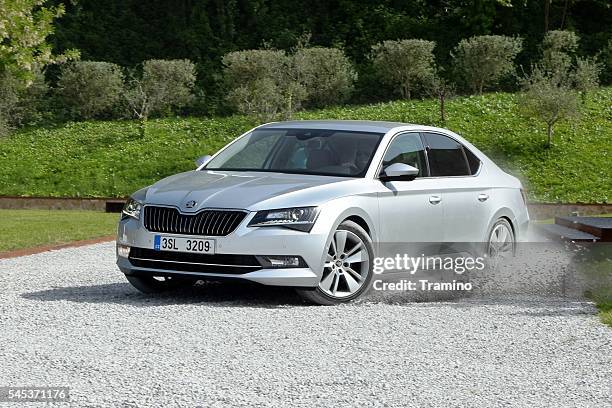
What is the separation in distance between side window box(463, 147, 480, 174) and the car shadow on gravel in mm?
2319

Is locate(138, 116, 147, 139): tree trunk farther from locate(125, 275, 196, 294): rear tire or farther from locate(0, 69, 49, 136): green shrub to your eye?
locate(125, 275, 196, 294): rear tire

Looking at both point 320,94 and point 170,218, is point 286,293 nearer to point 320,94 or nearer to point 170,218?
point 170,218

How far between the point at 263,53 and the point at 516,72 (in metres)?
9.87

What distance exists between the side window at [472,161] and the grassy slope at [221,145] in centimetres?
2066

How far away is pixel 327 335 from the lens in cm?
833

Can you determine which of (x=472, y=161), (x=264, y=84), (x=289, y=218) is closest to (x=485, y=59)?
(x=264, y=84)

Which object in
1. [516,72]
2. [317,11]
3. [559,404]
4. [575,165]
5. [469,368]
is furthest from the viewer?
[317,11]

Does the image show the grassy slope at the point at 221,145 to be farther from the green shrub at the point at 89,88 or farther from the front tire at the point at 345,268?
the front tire at the point at 345,268

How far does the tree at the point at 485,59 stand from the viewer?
41625mm

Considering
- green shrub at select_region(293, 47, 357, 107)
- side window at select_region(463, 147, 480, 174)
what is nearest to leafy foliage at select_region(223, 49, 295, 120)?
green shrub at select_region(293, 47, 357, 107)

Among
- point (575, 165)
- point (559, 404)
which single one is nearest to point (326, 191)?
point (559, 404)

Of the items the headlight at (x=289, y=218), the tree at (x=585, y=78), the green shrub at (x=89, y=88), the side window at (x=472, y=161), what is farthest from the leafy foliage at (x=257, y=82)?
the headlight at (x=289, y=218)

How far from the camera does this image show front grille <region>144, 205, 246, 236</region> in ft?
31.5

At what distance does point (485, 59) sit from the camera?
41.7m
